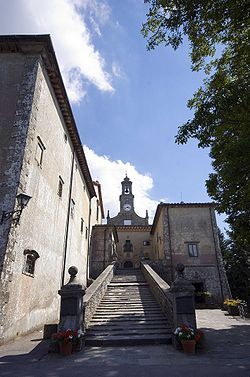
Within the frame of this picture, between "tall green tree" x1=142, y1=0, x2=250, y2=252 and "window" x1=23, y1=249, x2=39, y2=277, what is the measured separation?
247 inches

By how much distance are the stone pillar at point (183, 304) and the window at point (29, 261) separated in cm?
495

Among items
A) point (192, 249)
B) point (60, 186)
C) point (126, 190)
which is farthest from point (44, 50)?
point (126, 190)

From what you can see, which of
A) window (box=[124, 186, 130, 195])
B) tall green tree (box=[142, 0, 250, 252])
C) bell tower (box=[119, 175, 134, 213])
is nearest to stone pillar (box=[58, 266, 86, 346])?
tall green tree (box=[142, 0, 250, 252])

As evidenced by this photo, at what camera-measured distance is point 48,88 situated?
1139cm

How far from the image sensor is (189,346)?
6.07m

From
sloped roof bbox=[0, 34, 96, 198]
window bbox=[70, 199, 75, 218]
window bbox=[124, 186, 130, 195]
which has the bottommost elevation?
window bbox=[70, 199, 75, 218]

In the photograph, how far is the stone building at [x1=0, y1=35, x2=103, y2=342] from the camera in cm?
777

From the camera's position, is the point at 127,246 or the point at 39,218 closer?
the point at 39,218

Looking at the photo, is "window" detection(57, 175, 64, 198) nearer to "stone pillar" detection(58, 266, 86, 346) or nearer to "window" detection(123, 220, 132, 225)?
"stone pillar" detection(58, 266, 86, 346)

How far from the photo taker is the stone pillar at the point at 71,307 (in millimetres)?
6504

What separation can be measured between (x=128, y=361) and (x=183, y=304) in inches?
86.7

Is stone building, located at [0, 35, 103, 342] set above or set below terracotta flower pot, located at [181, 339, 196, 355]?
above

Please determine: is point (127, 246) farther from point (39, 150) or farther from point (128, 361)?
point (128, 361)

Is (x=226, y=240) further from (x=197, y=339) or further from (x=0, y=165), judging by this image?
(x=0, y=165)
